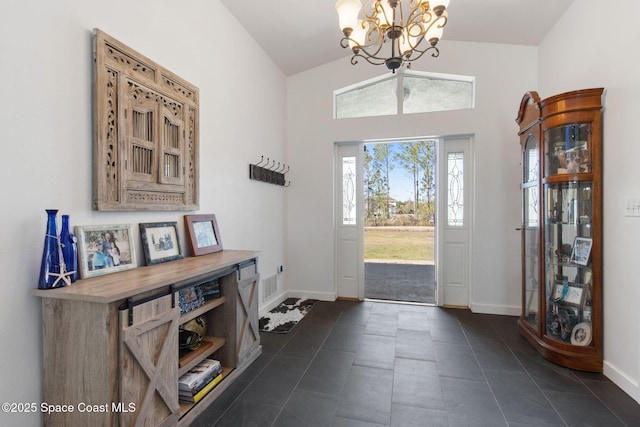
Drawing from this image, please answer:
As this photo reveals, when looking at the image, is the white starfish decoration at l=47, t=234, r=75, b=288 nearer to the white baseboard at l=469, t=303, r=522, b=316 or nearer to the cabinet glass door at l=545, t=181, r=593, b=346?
the cabinet glass door at l=545, t=181, r=593, b=346

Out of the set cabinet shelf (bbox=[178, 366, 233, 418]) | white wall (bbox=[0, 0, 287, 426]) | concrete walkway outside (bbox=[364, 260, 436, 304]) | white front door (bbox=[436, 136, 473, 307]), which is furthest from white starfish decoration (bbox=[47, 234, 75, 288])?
white front door (bbox=[436, 136, 473, 307])

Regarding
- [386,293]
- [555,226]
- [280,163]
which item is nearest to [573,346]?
[555,226]

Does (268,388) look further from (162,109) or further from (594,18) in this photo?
(594,18)

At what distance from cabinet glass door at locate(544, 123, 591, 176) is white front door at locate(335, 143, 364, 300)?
207 centimetres

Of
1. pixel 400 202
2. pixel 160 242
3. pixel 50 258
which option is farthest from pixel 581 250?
pixel 400 202

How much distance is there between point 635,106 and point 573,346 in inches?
70.2

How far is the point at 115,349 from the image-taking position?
4.23 ft

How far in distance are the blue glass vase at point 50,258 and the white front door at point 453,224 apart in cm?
365

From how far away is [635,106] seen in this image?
1.99m

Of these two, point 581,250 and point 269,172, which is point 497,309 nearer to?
point 581,250

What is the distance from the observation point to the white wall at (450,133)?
3492mm

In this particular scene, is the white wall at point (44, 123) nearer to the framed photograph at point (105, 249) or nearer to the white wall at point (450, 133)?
the framed photograph at point (105, 249)

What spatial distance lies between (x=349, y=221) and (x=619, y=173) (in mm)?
2671

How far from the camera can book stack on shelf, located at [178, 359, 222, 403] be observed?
1791 mm
